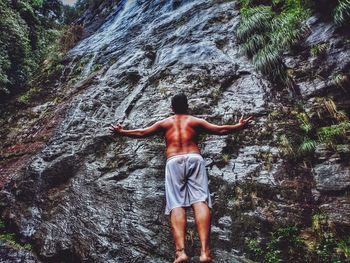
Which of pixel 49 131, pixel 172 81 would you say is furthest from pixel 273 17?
pixel 49 131

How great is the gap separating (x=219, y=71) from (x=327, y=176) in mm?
3368

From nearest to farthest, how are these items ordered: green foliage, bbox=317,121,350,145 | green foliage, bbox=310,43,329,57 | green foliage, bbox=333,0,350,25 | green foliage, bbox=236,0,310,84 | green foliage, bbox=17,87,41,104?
green foliage, bbox=317,121,350,145
green foliage, bbox=333,0,350,25
green foliage, bbox=310,43,329,57
green foliage, bbox=236,0,310,84
green foliage, bbox=17,87,41,104

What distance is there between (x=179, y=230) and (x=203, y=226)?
30 centimetres

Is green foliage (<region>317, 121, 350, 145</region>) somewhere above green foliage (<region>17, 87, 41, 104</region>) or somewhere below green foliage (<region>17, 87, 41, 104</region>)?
below

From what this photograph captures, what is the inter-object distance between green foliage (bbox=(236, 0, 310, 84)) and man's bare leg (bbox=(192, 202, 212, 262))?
146 inches

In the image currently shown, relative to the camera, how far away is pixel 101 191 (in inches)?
240

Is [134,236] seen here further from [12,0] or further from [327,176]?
[12,0]

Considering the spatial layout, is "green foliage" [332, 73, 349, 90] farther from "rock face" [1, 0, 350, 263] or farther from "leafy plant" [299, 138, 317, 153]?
"leafy plant" [299, 138, 317, 153]

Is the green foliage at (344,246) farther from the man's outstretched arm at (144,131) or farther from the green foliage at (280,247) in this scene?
the man's outstretched arm at (144,131)

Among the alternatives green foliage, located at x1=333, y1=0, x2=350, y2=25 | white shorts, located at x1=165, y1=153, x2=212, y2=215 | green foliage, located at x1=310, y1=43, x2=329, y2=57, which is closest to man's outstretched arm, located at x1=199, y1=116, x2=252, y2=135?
white shorts, located at x1=165, y1=153, x2=212, y2=215

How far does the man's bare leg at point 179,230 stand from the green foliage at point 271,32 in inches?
152

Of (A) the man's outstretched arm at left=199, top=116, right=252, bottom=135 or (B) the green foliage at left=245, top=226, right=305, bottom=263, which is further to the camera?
(A) the man's outstretched arm at left=199, top=116, right=252, bottom=135

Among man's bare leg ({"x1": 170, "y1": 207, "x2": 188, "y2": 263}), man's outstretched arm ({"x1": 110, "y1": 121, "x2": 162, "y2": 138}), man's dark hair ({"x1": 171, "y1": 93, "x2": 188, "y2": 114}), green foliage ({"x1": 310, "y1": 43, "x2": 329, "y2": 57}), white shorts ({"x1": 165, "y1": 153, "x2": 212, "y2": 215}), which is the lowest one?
man's bare leg ({"x1": 170, "y1": 207, "x2": 188, "y2": 263})

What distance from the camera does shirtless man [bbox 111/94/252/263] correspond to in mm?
4070
